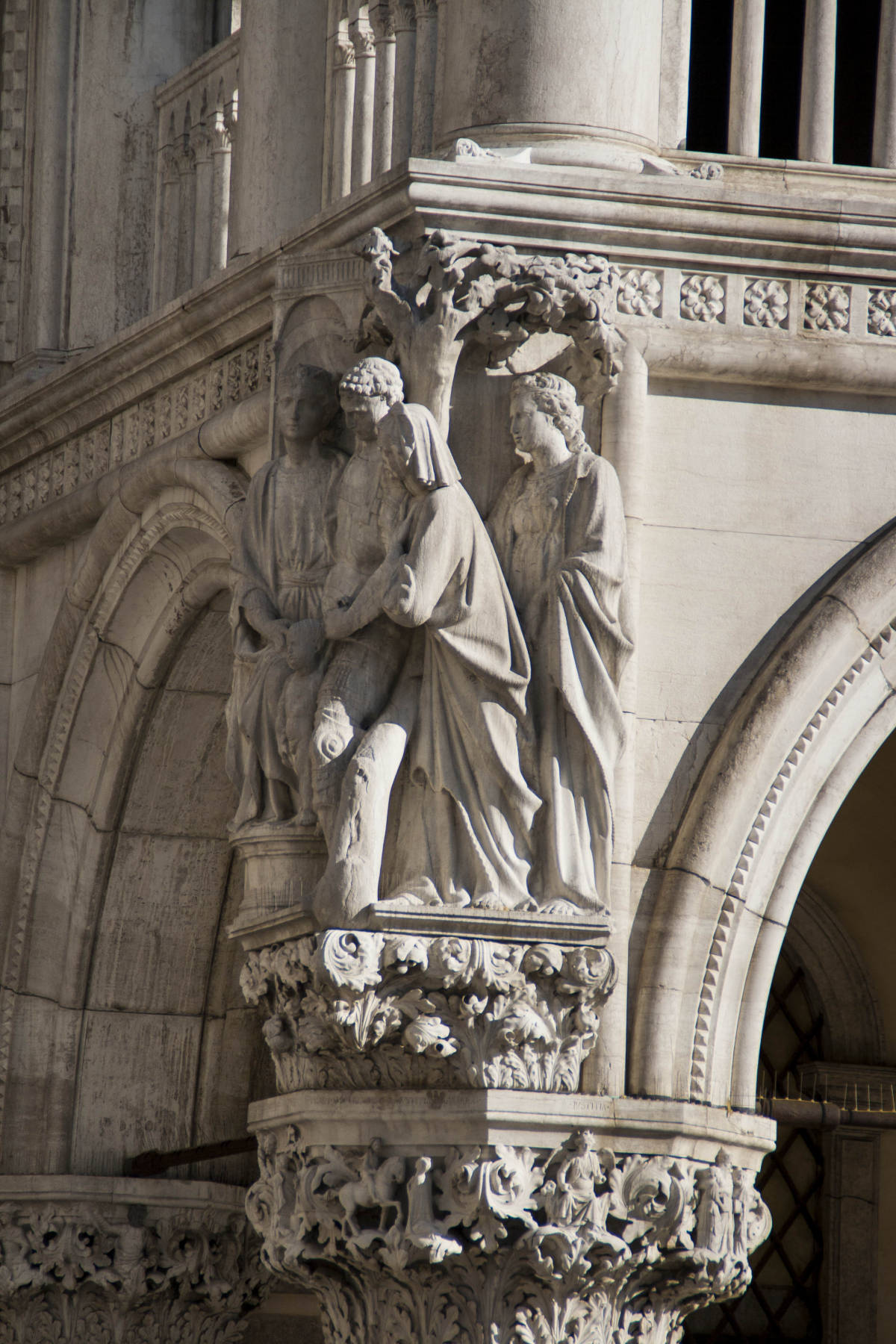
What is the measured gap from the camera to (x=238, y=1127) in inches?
382

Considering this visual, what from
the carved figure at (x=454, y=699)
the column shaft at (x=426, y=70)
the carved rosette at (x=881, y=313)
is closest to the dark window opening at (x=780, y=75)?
the column shaft at (x=426, y=70)

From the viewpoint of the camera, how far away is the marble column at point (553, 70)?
7.32 meters

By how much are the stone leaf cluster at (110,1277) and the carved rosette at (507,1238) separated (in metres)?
2.27

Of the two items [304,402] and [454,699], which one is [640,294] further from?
[454,699]

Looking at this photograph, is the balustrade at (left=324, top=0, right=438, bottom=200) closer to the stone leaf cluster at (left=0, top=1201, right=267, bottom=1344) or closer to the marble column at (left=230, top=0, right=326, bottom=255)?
the marble column at (left=230, top=0, right=326, bottom=255)

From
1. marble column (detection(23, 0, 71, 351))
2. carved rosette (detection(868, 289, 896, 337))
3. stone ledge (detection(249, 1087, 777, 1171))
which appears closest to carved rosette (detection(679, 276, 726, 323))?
carved rosette (detection(868, 289, 896, 337))

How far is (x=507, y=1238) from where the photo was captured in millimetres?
6766

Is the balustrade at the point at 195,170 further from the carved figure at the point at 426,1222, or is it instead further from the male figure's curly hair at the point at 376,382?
the carved figure at the point at 426,1222

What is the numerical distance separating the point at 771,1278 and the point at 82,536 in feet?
14.4

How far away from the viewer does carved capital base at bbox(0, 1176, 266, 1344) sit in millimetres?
9242

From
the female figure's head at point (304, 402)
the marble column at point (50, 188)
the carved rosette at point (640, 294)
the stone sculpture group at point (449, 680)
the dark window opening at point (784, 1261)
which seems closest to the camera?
the stone sculpture group at point (449, 680)

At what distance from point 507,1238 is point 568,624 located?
1.59 meters

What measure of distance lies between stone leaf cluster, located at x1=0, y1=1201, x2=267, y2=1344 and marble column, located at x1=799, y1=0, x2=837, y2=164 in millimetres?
4240

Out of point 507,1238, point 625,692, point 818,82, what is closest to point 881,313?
point 818,82
